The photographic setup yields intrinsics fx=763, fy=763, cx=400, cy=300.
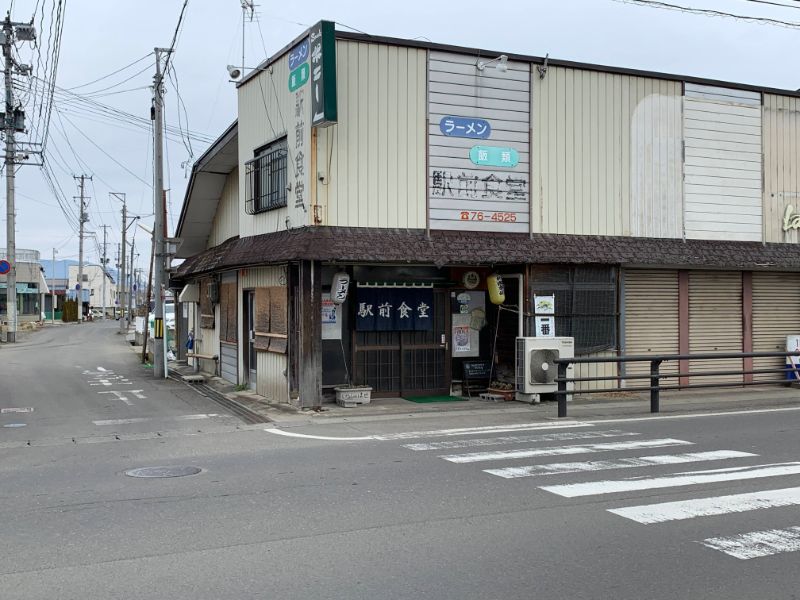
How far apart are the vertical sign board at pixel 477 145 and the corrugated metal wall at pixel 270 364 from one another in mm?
3510

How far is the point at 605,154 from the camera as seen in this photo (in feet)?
52.3

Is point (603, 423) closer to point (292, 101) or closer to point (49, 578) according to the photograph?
point (292, 101)

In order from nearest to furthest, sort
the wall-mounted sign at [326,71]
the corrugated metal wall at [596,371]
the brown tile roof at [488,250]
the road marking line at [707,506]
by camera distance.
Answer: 1. the road marking line at [707,506]
2. the wall-mounted sign at [326,71]
3. the brown tile roof at [488,250]
4. the corrugated metal wall at [596,371]

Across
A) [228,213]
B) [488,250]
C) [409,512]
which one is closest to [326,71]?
[488,250]

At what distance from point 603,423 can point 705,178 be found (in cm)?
731

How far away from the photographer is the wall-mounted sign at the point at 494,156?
14.9 metres

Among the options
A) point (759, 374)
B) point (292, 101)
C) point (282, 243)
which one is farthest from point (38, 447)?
point (759, 374)

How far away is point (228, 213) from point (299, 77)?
7.92 m

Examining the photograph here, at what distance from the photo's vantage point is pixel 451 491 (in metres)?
7.64

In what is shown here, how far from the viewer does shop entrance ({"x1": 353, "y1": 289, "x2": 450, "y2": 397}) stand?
15.2 m

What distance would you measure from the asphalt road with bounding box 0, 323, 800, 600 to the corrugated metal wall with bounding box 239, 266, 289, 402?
9.34ft

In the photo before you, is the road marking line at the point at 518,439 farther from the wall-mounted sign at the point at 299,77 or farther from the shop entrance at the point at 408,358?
the wall-mounted sign at the point at 299,77

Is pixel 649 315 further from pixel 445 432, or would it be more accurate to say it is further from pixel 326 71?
pixel 326 71

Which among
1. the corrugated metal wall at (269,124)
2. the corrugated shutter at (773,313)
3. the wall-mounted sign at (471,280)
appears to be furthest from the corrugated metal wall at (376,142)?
the corrugated shutter at (773,313)
